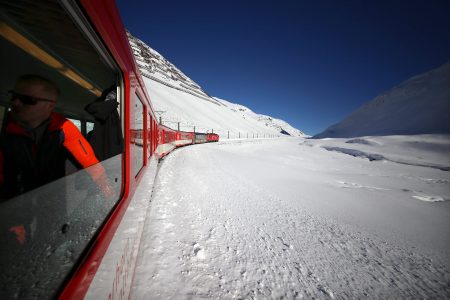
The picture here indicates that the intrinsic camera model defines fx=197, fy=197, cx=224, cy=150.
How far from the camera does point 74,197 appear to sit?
1.38 metres

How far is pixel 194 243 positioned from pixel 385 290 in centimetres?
230

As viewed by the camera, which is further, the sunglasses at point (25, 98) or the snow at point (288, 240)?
the snow at point (288, 240)

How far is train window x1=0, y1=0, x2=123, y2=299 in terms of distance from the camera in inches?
36.1

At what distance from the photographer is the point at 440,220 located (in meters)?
4.31

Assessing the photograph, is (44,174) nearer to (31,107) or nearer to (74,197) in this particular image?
(74,197)

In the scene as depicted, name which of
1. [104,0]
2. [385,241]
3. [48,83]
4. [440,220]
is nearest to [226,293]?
[48,83]

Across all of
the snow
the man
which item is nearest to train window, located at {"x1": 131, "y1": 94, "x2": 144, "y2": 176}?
the snow

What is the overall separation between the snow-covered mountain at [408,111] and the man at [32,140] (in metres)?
29.7

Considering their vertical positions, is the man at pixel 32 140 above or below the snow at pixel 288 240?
above

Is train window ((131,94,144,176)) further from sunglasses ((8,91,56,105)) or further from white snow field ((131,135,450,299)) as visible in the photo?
sunglasses ((8,91,56,105))

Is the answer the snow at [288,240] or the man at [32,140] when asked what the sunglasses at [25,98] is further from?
the snow at [288,240]

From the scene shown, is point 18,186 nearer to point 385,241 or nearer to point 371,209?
point 385,241

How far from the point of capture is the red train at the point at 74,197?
3.14 feet

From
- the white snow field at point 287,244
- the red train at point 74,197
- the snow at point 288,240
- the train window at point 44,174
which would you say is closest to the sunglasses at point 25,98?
the train window at point 44,174
